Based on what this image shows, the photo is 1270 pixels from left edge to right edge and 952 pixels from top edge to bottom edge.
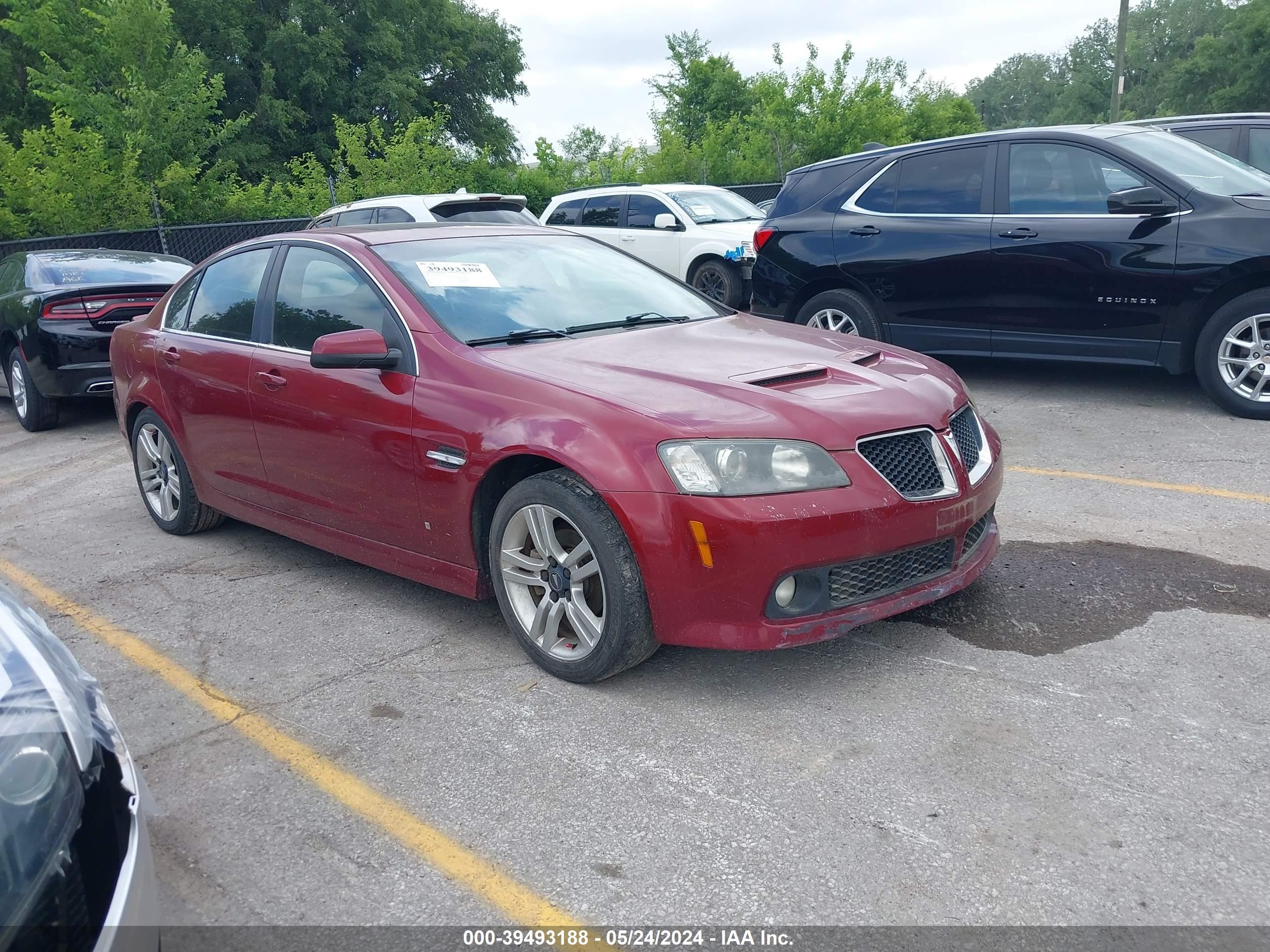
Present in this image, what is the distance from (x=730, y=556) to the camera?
3.33m

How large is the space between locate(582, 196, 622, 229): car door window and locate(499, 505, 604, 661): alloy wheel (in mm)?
10809

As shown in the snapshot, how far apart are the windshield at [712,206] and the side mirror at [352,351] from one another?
9691mm

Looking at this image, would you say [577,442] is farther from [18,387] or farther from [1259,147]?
[18,387]

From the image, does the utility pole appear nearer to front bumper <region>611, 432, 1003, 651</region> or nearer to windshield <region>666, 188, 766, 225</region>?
windshield <region>666, 188, 766, 225</region>

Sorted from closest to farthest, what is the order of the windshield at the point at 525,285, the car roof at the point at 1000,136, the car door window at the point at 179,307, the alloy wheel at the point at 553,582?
the alloy wheel at the point at 553,582 < the windshield at the point at 525,285 < the car door window at the point at 179,307 < the car roof at the point at 1000,136

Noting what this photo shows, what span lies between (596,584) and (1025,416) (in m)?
4.43

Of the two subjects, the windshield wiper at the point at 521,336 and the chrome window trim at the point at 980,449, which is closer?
the chrome window trim at the point at 980,449

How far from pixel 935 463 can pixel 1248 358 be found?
392cm

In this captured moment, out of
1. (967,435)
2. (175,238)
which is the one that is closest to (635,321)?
(967,435)

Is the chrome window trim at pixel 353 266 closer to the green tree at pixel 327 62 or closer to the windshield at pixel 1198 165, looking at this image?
the windshield at pixel 1198 165

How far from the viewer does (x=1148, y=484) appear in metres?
5.58

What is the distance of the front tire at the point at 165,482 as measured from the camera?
563cm

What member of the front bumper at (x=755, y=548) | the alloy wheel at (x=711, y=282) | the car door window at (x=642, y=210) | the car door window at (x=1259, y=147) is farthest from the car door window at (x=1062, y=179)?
the car door window at (x=642, y=210)

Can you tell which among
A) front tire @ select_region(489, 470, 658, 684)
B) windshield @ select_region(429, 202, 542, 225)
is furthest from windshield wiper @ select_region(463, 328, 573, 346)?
windshield @ select_region(429, 202, 542, 225)
